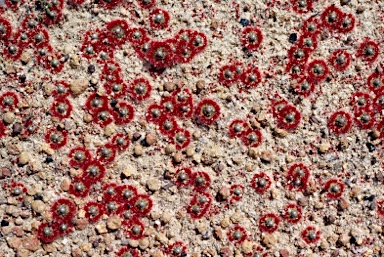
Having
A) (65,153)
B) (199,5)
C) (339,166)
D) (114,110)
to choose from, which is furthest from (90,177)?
(339,166)

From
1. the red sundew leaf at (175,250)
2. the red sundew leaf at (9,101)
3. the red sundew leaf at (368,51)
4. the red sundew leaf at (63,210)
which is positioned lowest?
the red sundew leaf at (175,250)

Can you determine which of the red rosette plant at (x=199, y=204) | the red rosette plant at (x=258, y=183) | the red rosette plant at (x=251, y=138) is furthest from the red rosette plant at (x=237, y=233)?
the red rosette plant at (x=251, y=138)

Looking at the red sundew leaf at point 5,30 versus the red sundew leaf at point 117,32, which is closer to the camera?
the red sundew leaf at point 5,30

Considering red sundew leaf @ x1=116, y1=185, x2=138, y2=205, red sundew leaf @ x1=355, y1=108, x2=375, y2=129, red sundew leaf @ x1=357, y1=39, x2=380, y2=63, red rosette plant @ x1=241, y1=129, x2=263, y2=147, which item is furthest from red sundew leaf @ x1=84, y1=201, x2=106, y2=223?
red sundew leaf @ x1=357, y1=39, x2=380, y2=63

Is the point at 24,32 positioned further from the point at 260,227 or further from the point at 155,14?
the point at 260,227

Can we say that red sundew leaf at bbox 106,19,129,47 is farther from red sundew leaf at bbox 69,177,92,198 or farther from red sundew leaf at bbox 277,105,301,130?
red sundew leaf at bbox 277,105,301,130

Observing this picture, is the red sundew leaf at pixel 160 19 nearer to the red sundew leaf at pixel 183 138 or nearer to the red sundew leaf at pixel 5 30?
the red sundew leaf at pixel 183 138
